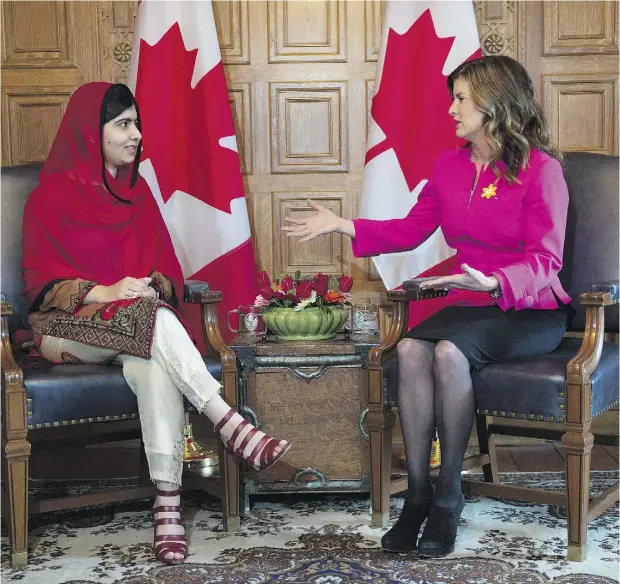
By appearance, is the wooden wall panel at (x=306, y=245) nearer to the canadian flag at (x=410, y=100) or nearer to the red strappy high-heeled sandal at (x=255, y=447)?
the canadian flag at (x=410, y=100)

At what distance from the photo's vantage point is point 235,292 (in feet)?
11.5

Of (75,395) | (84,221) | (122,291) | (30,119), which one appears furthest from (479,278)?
(30,119)

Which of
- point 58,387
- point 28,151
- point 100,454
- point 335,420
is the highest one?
point 28,151

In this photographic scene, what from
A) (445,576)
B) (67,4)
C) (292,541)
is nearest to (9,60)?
(67,4)

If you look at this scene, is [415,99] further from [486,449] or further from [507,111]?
[486,449]

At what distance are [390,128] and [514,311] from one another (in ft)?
3.64

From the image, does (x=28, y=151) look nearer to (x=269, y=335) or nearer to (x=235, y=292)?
(x=235, y=292)

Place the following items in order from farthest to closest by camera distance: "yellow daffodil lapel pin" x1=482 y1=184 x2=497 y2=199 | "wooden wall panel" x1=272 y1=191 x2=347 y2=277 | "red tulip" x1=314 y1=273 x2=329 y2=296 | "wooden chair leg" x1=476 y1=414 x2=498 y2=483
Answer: "wooden wall panel" x1=272 y1=191 x2=347 y2=277 < "wooden chair leg" x1=476 y1=414 x2=498 y2=483 < "red tulip" x1=314 y1=273 x2=329 y2=296 < "yellow daffodil lapel pin" x1=482 y1=184 x2=497 y2=199

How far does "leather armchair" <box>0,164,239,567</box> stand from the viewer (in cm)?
247

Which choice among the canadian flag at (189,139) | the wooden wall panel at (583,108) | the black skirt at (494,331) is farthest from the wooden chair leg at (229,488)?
the wooden wall panel at (583,108)

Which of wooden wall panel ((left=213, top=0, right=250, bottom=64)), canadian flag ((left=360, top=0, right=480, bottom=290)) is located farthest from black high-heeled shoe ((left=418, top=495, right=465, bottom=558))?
wooden wall panel ((left=213, top=0, right=250, bottom=64))

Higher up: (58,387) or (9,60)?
(9,60)

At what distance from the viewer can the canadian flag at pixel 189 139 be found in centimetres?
351

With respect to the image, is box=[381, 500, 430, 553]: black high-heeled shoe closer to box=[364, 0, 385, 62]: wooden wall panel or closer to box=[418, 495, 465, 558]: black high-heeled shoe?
box=[418, 495, 465, 558]: black high-heeled shoe
